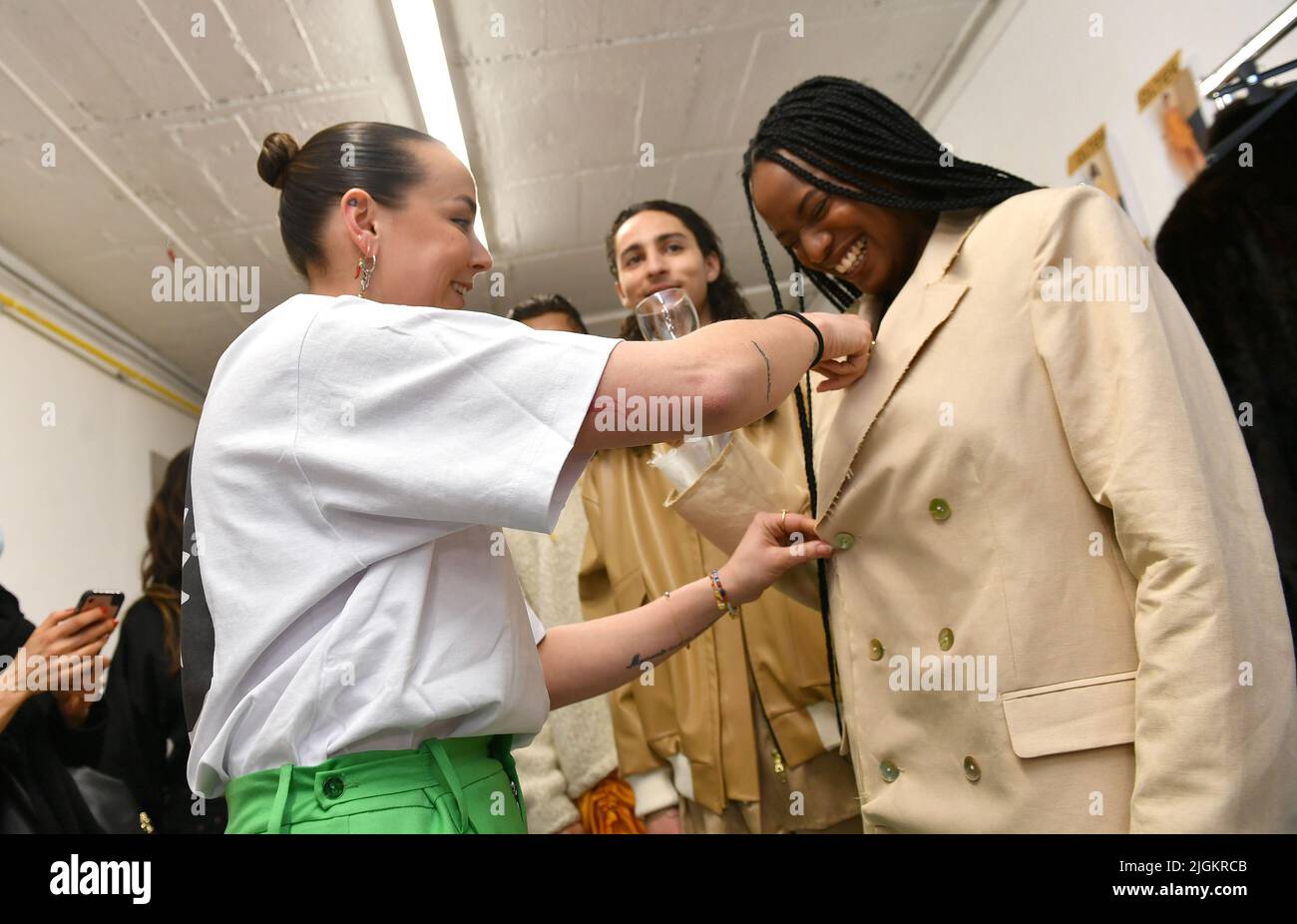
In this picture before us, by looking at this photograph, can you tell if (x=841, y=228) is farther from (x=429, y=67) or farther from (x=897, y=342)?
(x=429, y=67)

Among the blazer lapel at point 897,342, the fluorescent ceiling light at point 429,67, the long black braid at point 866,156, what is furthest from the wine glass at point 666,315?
the fluorescent ceiling light at point 429,67

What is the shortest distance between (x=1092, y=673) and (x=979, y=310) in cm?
40

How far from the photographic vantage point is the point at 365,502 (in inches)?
30.5

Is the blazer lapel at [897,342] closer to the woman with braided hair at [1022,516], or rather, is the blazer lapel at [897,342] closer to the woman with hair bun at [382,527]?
the woman with braided hair at [1022,516]

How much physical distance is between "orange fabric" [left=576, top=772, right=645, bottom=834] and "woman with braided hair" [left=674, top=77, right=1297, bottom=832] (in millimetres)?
608

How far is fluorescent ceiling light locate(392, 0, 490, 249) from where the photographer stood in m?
2.22

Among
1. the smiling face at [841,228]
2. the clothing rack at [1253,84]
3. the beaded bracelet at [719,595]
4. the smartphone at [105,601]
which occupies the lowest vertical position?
the beaded bracelet at [719,595]

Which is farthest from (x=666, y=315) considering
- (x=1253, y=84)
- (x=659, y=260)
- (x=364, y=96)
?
(x=364, y=96)

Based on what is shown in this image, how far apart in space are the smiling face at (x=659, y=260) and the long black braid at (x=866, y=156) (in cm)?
58

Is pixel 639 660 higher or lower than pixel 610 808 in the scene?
higher

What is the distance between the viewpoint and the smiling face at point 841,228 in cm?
115

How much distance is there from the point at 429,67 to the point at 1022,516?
2.14 m
